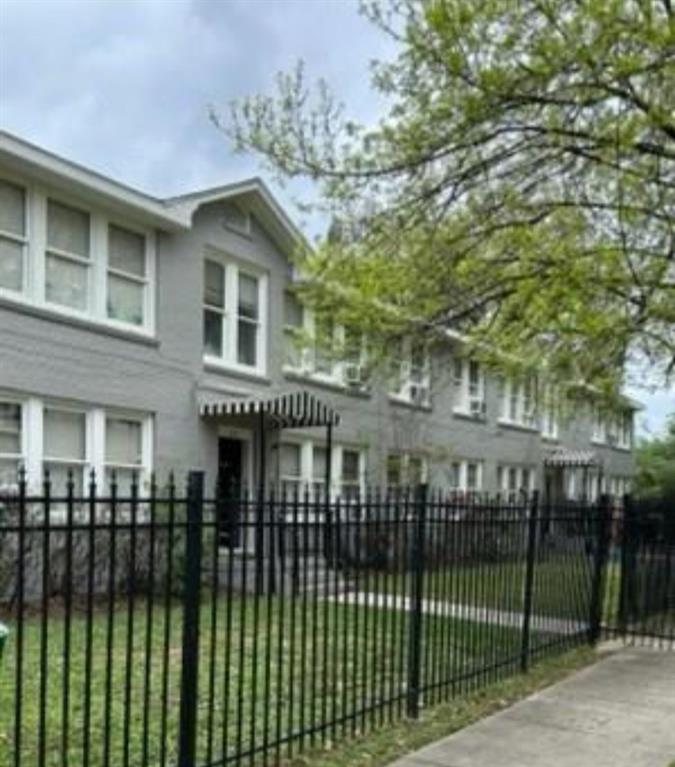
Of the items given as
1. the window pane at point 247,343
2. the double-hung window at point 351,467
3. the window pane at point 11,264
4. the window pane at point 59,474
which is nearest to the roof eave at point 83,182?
the window pane at point 11,264

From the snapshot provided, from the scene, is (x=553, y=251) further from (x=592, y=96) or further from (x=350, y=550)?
(x=350, y=550)

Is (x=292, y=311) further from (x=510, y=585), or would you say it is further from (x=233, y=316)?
(x=510, y=585)

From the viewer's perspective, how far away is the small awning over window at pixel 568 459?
1417 inches

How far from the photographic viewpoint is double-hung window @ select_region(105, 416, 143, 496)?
16.4 m

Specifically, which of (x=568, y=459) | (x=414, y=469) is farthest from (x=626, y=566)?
(x=568, y=459)

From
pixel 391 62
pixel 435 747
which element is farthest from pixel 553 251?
pixel 435 747

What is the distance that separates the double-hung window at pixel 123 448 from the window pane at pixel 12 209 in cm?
324

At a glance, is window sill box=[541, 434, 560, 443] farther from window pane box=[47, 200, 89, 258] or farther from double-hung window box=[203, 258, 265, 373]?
window pane box=[47, 200, 89, 258]

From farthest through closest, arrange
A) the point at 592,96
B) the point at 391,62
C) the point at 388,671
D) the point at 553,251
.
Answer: the point at 553,251
the point at 391,62
the point at 592,96
the point at 388,671

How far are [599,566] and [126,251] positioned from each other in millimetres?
9026

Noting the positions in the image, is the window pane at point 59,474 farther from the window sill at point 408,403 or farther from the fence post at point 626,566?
the window sill at point 408,403

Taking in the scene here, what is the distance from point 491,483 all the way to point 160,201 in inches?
671

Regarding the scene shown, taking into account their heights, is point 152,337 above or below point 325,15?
below

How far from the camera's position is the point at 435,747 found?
6.98 m
